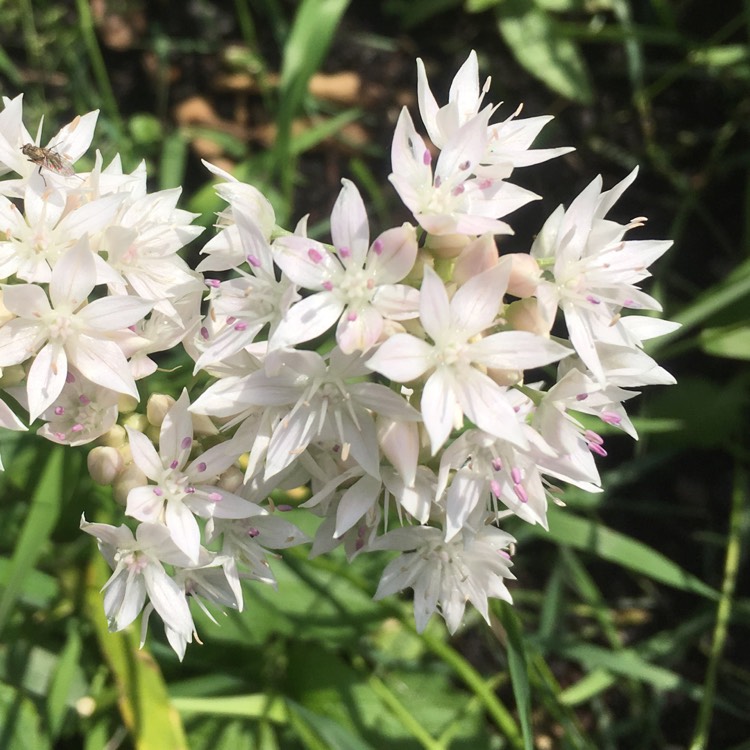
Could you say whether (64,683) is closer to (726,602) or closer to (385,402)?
(385,402)

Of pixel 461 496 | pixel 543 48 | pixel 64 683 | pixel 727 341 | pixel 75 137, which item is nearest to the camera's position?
pixel 461 496

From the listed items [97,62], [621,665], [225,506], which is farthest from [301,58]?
[621,665]

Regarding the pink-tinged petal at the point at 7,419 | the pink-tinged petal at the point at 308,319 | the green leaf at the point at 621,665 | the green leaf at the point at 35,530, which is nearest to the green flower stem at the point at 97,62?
the green leaf at the point at 35,530

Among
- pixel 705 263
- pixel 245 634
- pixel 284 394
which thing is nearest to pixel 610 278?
pixel 284 394

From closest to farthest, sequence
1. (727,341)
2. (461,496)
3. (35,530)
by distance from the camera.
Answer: (461,496) < (35,530) < (727,341)

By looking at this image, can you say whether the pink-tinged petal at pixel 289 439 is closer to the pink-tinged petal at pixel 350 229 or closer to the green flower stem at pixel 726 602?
the pink-tinged petal at pixel 350 229

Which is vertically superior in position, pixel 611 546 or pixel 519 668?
pixel 519 668

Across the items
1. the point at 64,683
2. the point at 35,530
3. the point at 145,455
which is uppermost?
the point at 145,455

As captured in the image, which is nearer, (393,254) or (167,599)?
(393,254)
